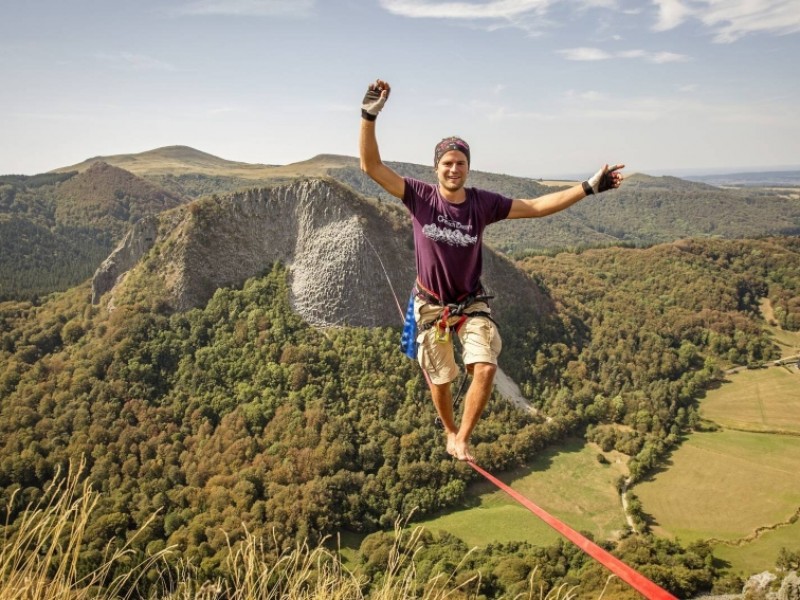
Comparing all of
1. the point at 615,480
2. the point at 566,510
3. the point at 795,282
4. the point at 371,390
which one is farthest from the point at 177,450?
the point at 795,282

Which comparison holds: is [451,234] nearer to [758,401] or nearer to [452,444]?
[452,444]

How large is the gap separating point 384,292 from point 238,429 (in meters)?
23.0

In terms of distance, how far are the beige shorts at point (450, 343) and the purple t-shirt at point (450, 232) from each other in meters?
0.31

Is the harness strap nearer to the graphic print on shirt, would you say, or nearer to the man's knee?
the man's knee

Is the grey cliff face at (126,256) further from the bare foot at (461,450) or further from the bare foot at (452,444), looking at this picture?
the bare foot at (461,450)

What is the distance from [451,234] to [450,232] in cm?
3

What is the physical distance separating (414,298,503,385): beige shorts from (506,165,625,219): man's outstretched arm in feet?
4.51

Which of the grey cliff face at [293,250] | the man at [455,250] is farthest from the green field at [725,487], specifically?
the man at [455,250]

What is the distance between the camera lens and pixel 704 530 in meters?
46.8

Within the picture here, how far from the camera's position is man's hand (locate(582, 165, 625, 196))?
18.7 feet

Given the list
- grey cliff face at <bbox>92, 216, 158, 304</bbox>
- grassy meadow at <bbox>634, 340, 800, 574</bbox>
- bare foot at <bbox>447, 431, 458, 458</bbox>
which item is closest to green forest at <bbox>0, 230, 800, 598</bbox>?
grassy meadow at <bbox>634, 340, 800, 574</bbox>

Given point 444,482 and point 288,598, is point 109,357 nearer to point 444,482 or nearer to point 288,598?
point 444,482

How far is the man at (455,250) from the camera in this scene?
602 cm

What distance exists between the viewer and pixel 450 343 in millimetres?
6719
